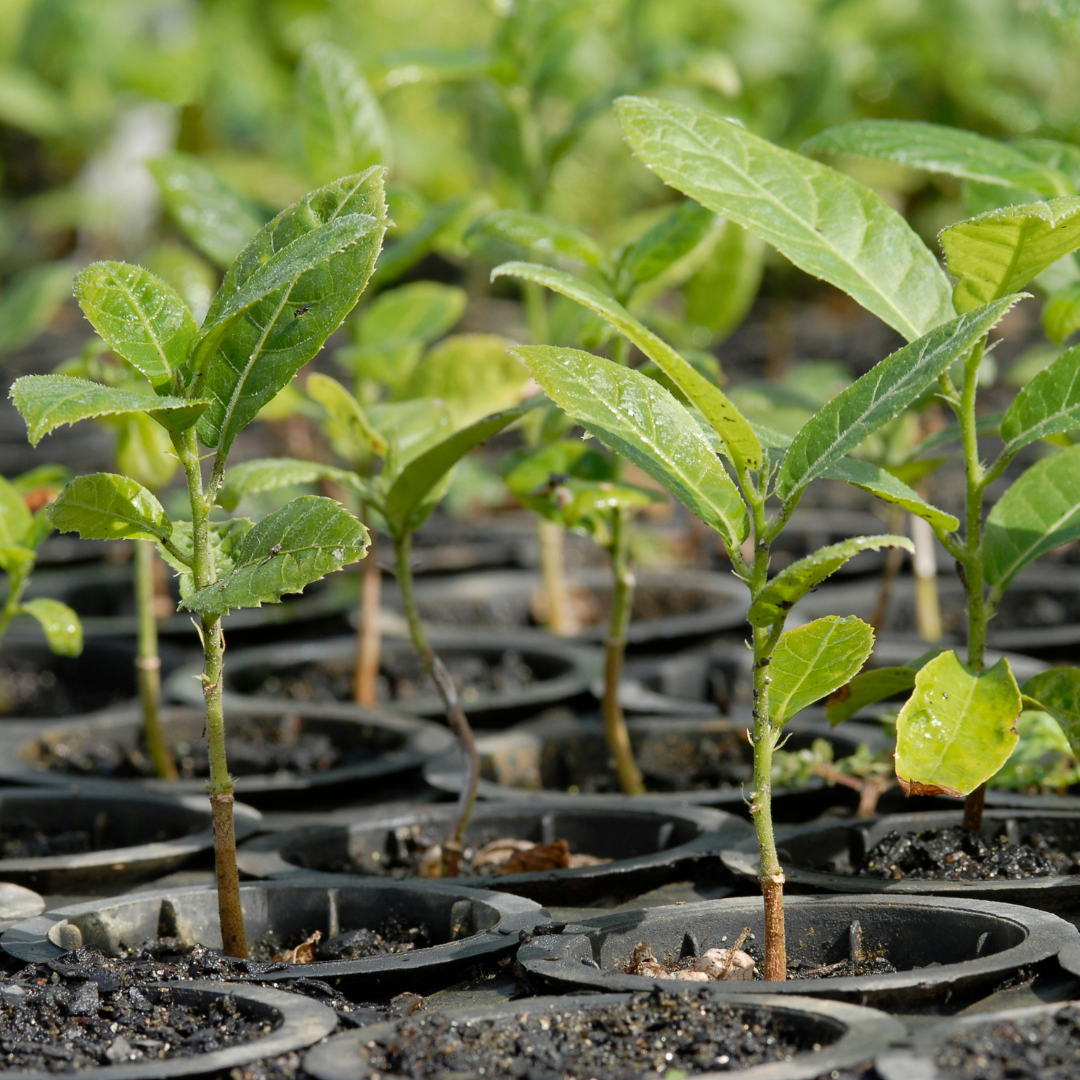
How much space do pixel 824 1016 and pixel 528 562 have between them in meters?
2.69

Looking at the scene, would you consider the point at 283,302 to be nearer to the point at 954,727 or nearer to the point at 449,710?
the point at 449,710

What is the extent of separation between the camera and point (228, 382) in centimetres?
141

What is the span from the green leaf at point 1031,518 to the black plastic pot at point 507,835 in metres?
0.50

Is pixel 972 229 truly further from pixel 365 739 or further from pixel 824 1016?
pixel 365 739

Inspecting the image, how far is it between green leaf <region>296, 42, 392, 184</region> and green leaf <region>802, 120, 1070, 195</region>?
38.1 inches

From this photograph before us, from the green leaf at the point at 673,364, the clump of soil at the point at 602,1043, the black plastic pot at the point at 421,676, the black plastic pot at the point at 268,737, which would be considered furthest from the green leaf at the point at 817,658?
the black plastic pot at the point at 421,676

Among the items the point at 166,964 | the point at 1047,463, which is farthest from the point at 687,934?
the point at 1047,463

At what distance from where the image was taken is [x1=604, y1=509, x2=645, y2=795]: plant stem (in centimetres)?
198

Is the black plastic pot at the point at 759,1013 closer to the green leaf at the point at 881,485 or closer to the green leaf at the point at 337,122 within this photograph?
the green leaf at the point at 881,485

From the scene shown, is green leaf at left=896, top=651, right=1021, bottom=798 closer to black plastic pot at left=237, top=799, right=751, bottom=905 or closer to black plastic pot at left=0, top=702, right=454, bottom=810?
black plastic pot at left=237, top=799, right=751, bottom=905

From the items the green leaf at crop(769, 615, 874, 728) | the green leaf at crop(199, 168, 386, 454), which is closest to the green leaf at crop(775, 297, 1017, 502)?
the green leaf at crop(769, 615, 874, 728)

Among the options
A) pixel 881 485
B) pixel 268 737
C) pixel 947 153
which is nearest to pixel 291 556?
pixel 881 485

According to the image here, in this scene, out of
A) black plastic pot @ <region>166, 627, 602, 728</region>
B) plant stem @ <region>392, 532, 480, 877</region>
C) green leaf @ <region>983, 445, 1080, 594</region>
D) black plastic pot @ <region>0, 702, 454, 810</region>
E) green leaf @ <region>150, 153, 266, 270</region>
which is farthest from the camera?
black plastic pot @ <region>166, 627, 602, 728</region>

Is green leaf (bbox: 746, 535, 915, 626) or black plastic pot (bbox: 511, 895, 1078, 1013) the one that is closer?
green leaf (bbox: 746, 535, 915, 626)
